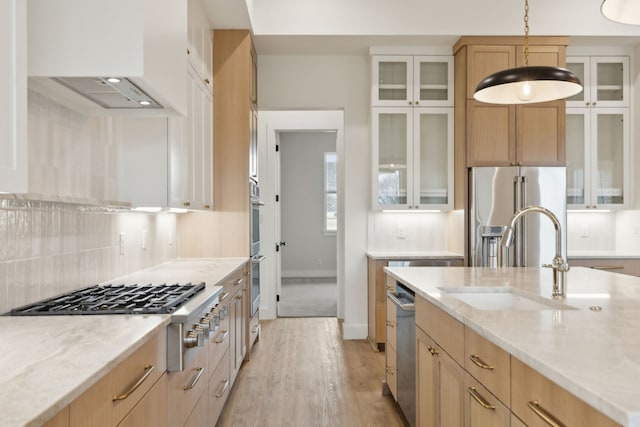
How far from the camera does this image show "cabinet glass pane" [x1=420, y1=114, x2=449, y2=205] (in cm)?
445

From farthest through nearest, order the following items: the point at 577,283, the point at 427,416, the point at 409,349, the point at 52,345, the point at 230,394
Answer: the point at 230,394
the point at 409,349
the point at 577,283
the point at 427,416
the point at 52,345

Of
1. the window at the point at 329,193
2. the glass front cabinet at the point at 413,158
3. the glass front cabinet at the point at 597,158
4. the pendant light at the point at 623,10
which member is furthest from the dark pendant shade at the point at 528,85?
the window at the point at 329,193

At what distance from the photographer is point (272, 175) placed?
553 centimetres

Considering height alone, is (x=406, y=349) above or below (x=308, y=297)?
above

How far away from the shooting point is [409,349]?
254 cm

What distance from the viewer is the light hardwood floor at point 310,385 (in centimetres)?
289

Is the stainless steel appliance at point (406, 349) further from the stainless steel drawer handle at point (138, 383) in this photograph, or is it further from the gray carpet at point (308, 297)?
the gray carpet at point (308, 297)

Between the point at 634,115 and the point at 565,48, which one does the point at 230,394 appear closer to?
the point at 565,48

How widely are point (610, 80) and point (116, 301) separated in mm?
4776

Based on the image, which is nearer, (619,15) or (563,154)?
(619,15)

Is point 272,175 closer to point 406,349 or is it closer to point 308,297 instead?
point 308,297

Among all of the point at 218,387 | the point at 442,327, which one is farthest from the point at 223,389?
the point at 442,327

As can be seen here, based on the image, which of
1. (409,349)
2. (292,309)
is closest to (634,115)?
(409,349)

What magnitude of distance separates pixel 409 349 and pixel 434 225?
2.35m
